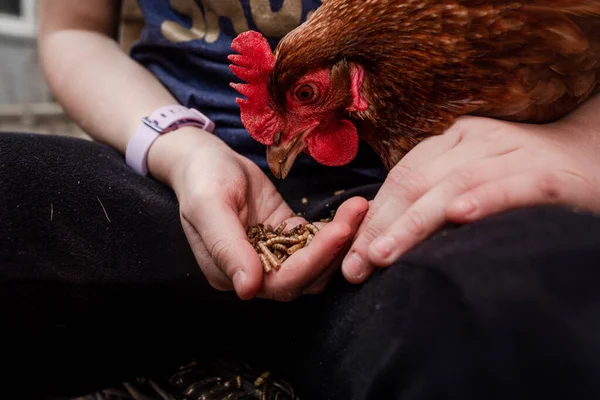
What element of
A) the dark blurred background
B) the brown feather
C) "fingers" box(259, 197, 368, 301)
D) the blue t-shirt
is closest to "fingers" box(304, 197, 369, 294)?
"fingers" box(259, 197, 368, 301)

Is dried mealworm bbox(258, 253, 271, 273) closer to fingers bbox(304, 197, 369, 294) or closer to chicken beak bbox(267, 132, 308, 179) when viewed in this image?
fingers bbox(304, 197, 369, 294)

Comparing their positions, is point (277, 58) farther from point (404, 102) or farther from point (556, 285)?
point (556, 285)

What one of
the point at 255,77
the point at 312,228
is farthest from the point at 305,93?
the point at 312,228

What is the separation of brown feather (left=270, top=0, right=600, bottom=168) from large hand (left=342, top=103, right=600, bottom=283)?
0.11 feet

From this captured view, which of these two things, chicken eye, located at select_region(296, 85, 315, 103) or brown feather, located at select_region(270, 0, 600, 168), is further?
chicken eye, located at select_region(296, 85, 315, 103)

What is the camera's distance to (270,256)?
2.02 feet

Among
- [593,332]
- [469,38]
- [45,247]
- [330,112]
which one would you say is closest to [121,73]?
[45,247]

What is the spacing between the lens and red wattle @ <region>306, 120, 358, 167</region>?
2.38ft

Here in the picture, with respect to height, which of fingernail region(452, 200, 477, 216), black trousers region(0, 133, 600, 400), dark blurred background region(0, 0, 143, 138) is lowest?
dark blurred background region(0, 0, 143, 138)

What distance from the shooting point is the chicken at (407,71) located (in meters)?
0.58

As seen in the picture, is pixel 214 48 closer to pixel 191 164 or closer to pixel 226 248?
pixel 191 164

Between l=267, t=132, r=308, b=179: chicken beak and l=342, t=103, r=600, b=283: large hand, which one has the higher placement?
l=342, t=103, r=600, b=283: large hand

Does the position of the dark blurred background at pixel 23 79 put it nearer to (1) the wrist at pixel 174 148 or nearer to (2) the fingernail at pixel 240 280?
A: (1) the wrist at pixel 174 148

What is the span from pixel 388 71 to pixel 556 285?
38 centimetres
